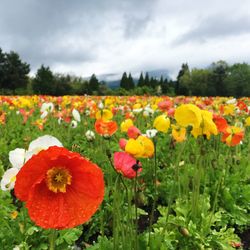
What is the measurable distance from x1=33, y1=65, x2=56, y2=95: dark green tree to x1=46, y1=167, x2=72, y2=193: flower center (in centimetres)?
2552

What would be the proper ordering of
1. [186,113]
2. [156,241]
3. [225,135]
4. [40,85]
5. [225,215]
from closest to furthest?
[186,113] < [156,241] < [225,135] < [225,215] < [40,85]

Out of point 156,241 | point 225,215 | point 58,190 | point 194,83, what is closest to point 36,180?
point 58,190

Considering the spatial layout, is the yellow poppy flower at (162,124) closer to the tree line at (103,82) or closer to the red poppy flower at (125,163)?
the red poppy flower at (125,163)

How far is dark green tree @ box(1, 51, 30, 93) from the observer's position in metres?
36.4

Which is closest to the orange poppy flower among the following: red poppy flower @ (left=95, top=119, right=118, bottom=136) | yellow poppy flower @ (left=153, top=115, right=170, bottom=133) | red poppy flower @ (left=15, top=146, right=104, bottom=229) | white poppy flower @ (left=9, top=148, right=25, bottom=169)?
yellow poppy flower @ (left=153, top=115, right=170, bottom=133)

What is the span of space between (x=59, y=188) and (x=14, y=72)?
37.7m

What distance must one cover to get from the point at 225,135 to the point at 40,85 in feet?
83.5

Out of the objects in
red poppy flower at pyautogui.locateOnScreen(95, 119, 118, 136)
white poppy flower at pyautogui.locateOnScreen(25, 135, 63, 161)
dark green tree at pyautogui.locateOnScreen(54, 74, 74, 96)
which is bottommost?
dark green tree at pyautogui.locateOnScreen(54, 74, 74, 96)

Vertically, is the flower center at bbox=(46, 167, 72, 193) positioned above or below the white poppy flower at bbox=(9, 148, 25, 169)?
above

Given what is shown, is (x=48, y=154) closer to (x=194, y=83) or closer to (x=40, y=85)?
(x=40, y=85)

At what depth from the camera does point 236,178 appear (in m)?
2.98

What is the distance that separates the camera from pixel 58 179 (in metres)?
0.92

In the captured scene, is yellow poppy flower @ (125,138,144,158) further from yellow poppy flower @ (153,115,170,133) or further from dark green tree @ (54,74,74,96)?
dark green tree @ (54,74,74,96)

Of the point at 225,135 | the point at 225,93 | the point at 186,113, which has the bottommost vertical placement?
the point at 225,93
